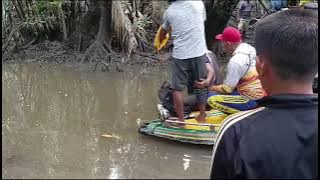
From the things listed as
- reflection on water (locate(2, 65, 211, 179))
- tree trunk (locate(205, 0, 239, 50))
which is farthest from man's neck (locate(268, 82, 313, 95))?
tree trunk (locate(205, 0, 239, 50))

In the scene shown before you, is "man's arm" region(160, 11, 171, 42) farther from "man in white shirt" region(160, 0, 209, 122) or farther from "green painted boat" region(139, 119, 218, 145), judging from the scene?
"green painted boat" region(139, 119, 218, 145)

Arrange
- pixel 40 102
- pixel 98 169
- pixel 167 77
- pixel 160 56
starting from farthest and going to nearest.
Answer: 1. pixel 160 56
2. pixel 167 77
3. pixel 40 102
4. pixel 98 169

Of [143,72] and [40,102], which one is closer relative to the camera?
[40,102]

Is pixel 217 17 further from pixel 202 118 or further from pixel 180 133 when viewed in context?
pixel 180 133

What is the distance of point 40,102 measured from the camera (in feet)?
22.9

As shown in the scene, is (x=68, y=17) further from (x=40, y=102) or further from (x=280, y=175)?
(x=280, y=175)

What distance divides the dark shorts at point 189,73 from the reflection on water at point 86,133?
555mm

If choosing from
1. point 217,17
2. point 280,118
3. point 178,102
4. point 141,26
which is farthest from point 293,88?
point 141,26

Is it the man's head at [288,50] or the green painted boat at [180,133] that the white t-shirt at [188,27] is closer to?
the green painted boat at [180,133]

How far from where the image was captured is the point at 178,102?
17.3ft

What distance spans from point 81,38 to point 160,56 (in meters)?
1.61

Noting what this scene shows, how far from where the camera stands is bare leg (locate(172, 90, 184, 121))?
527cm

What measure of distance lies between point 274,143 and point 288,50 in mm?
289

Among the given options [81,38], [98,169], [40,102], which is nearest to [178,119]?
[98,169]
